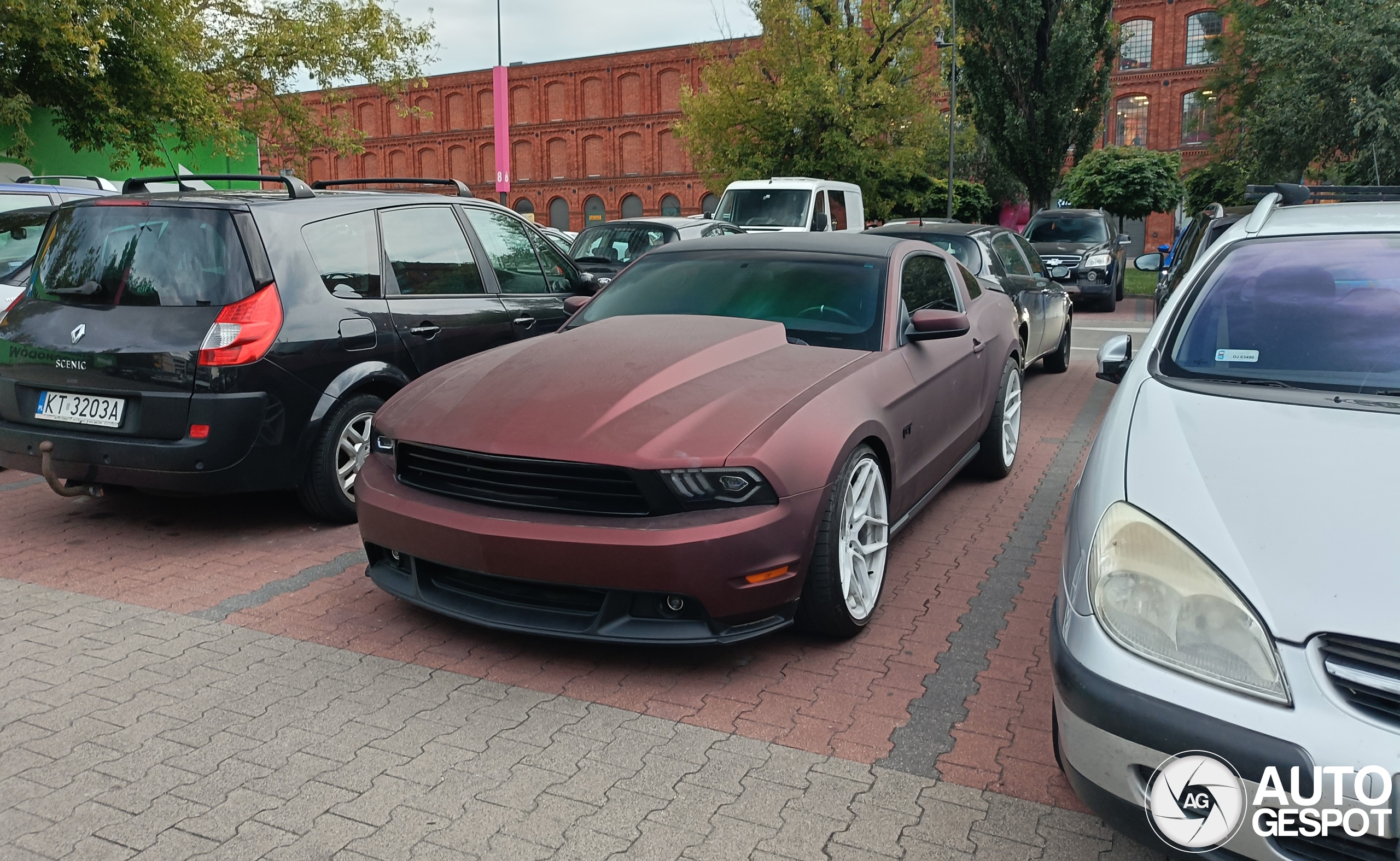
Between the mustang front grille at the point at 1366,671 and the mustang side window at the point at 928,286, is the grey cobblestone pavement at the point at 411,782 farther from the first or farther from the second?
the mustang side window at the point at 928,286

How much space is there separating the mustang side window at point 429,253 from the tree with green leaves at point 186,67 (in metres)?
10.0

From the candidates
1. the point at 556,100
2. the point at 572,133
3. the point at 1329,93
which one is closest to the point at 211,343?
the point at 1329,93

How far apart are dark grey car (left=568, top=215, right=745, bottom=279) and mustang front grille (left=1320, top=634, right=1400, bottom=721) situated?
11048 mm

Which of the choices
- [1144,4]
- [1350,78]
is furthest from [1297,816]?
[1144,4]

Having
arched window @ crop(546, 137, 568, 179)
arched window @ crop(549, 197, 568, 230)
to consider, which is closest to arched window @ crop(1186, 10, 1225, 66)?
arched window @ crop(546, 137, 568, 179)

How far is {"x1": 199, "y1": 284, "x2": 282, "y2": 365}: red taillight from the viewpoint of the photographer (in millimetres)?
4941

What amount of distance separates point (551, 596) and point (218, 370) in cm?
227

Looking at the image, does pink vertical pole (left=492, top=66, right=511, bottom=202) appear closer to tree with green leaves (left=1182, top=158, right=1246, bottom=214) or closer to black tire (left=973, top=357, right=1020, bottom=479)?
tree with green leaves (left=1182, top=158, right=1246, bottom=214)

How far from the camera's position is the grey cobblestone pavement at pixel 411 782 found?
276 centimetres

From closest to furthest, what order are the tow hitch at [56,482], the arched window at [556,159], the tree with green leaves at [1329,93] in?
the tow hitch at [56,482] → the tree with green leaves at [1329,93] → the arched window at [556,159]

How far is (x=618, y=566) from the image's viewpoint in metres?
3.45

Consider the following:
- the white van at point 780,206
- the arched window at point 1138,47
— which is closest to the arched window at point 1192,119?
the arched window at point 1138,47

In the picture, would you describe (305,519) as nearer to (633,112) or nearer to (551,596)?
(551,596)

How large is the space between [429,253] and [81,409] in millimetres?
1985
